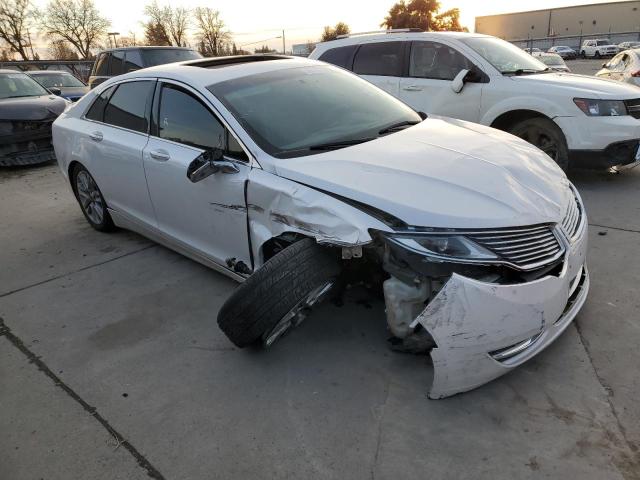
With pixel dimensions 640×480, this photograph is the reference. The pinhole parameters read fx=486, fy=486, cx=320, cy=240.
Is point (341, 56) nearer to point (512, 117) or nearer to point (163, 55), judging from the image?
point (512, 117)

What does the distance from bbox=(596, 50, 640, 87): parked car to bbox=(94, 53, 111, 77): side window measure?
10507 mm

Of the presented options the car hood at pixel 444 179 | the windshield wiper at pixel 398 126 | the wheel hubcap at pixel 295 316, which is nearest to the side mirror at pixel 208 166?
the car hood at pixel 444 179

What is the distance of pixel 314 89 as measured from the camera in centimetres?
358

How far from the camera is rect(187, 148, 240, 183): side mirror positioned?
9.84 ft

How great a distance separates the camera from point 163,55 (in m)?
10.6

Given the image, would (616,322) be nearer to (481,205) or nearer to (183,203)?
(481,205)

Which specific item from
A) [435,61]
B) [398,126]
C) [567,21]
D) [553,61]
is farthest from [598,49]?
[398,126]

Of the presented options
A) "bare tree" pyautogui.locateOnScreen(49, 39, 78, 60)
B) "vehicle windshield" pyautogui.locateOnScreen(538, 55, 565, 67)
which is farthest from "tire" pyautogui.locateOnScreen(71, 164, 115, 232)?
"bare tree" pyautogui.locateOnScreen(49, 39, 78, 60)

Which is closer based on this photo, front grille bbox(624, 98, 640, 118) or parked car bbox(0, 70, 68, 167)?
front grille bbox(624, 98, 640, 118)

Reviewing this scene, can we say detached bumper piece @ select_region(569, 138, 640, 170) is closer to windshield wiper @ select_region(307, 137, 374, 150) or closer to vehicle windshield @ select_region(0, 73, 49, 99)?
windshield wiper @ select_region(307, 137, 374, 150)

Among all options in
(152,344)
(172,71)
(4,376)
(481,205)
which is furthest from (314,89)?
(4,376)

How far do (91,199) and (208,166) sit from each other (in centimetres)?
253

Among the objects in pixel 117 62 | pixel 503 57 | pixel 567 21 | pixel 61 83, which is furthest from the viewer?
pixel 567 21

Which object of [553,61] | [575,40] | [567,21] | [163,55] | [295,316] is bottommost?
[295,316]
